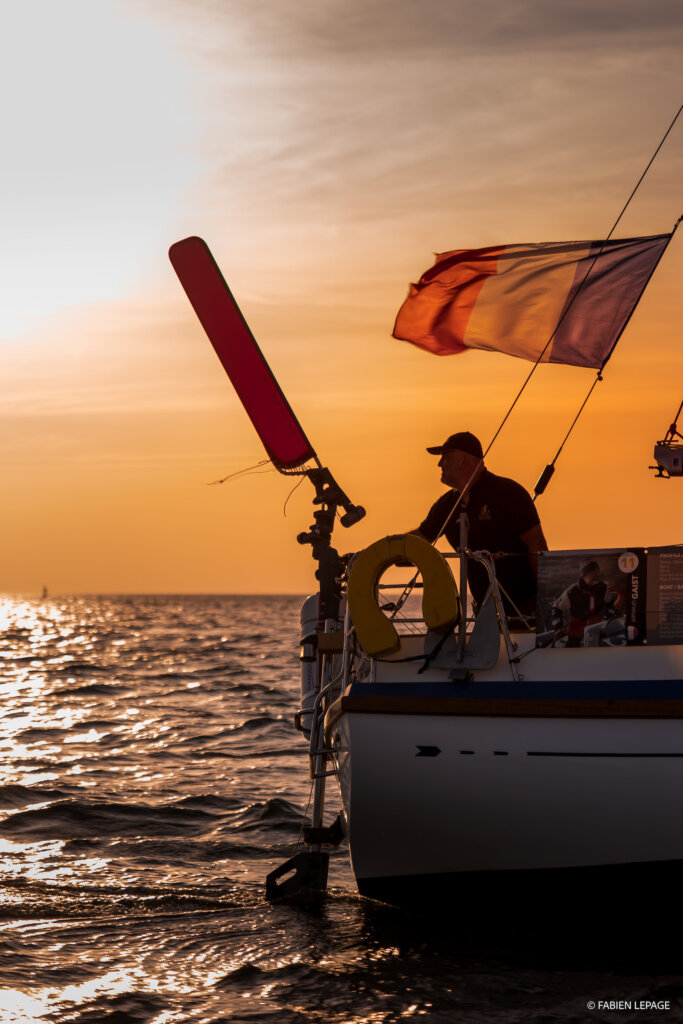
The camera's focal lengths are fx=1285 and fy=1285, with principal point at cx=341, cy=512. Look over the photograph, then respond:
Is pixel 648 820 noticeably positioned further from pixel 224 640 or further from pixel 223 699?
pixel 224 640

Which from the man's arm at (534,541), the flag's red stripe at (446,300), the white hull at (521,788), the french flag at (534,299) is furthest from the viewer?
the flag's red stripe at (446,300)

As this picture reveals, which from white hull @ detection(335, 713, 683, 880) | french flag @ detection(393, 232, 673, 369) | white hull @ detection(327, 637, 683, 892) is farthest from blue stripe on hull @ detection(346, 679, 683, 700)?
french flag @ detection(393, 232, 673, 369)

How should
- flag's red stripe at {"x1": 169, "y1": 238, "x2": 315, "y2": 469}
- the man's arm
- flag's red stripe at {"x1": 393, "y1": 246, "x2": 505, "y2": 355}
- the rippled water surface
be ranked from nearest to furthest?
the rippled water surface → the man's arm → flag's red stripe at {"x1": 169, "y1": 238, "x2": 315, "y2": 469} → flag's red stripe at {"x1": 393, "y1": 246, "x2": 505, "y2": 355}

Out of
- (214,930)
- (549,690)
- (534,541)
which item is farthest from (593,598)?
(214,930)

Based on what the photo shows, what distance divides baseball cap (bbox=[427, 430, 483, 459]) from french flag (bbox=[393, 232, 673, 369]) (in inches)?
31.4

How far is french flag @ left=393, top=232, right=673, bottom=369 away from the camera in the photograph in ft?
27.9

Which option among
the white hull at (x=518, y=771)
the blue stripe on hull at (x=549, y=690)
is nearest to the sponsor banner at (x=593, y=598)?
the white hull at (x=518, y=771)

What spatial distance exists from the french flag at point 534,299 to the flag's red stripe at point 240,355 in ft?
3.42

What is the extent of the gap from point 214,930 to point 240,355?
3.78m

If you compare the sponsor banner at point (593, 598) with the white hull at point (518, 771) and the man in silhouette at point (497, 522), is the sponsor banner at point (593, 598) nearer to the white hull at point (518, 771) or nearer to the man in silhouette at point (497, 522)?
the white hull at point (518, 771)

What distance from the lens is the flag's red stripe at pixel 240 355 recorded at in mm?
8695

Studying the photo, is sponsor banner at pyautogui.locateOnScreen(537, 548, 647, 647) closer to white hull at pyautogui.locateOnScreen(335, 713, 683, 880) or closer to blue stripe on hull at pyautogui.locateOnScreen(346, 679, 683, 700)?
blue stripe on hull at pyautogui.locateOnScreen(346, 679, 683, 700)

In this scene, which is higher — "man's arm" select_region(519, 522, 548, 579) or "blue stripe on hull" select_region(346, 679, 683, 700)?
"man's arm" select_region(519, 522, 548, 579)

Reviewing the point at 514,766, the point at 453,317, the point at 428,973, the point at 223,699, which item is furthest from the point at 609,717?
the point at 223,699
